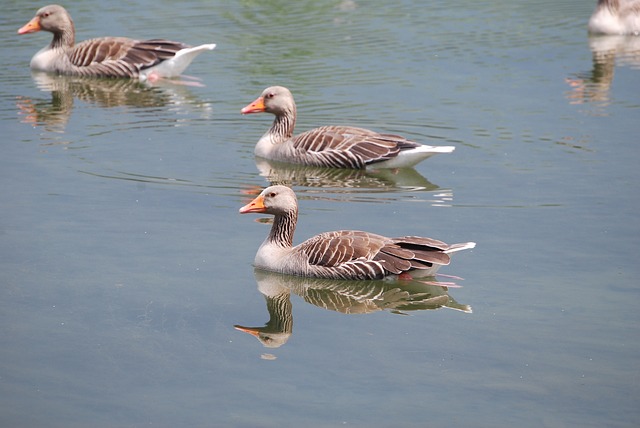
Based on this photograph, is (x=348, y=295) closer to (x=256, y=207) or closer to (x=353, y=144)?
(x=256, y=207)

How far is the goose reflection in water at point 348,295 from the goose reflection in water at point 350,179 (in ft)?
9.94

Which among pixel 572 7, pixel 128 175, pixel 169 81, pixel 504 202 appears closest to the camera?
pixel 504 202

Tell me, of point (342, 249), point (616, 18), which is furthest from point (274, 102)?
point (616, 18)

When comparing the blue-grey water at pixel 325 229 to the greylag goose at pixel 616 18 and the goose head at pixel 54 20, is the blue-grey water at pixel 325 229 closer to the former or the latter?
the goose head at pixel 54 20

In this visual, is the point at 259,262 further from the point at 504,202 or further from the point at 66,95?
the point at 66,95

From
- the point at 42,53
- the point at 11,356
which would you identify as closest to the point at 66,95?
the point at 42,53

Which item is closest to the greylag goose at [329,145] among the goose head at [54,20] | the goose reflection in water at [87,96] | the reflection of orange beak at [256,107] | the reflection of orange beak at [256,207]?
the reflection of orange beak at [256,107]

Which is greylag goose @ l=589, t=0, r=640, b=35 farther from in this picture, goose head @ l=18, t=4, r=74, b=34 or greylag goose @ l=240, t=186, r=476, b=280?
greylag goose @ l=240, t=186, r=476, b=280

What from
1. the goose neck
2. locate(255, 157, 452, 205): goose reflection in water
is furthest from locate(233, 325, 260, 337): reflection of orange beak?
locate(255, 157, 452, 205): goose reflection in water

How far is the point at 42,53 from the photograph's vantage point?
882 inches

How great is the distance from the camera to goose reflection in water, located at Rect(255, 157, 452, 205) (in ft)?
50.6

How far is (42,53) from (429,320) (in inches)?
533

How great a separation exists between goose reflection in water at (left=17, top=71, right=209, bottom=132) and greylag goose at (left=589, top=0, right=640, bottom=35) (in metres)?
9.47

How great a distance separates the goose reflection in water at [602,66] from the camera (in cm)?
2002
